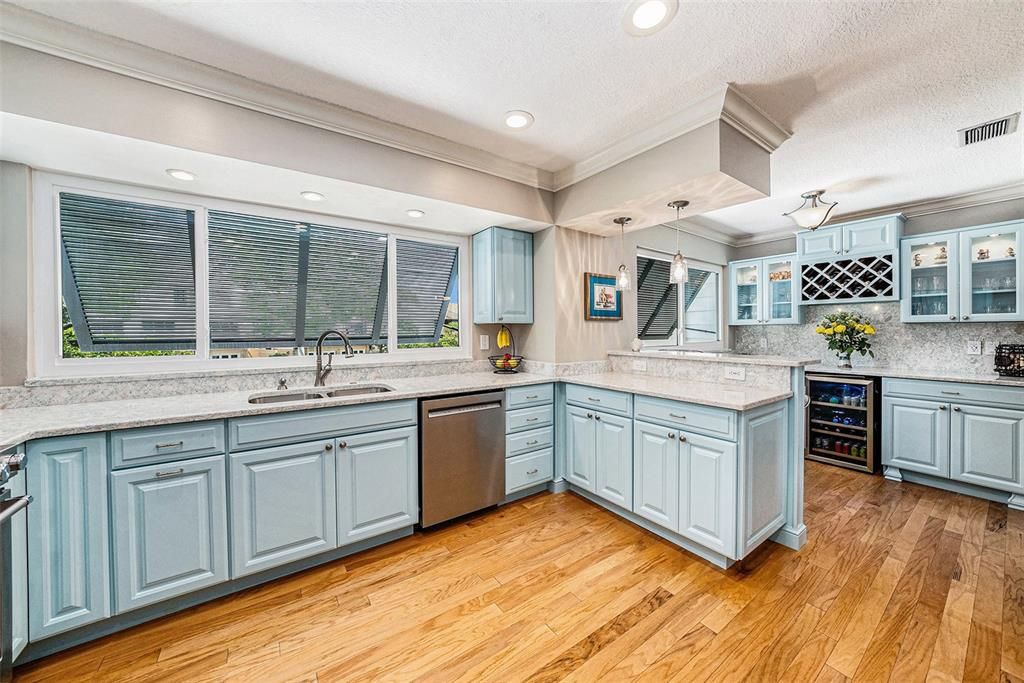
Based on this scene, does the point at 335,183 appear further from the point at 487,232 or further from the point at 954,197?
the point at 954,197

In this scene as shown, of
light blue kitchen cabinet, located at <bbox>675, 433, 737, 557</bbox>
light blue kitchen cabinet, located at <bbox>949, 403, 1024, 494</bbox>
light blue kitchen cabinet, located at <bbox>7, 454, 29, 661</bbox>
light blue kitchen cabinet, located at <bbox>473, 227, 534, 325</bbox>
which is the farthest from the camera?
light blue kitchen cabinet, located at <bbox>473, 227, 534, 325</bbox>

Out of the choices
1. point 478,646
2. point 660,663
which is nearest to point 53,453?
point 478,646

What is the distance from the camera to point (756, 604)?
188 centimetres

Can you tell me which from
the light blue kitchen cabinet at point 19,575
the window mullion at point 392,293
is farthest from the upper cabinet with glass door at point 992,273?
the light blue kitchen cabinet at point 19,575

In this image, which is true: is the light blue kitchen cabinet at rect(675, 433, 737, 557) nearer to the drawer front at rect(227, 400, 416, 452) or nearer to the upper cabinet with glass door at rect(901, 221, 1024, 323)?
the drawer front at rect(227, 400, 416, 452)

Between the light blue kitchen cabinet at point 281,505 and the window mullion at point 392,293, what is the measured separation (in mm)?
1162

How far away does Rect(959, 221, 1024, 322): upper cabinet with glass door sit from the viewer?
10.2 ft

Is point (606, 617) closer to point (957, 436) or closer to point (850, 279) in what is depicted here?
point (957, 436)

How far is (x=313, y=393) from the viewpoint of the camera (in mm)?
2584

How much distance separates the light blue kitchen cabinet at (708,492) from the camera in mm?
2055

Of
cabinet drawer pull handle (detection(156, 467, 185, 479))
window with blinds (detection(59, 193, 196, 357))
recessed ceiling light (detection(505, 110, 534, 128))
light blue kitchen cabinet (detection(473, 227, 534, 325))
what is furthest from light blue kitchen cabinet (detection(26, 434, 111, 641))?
recessed ceiling light (detection(505, 110, 534, 128))

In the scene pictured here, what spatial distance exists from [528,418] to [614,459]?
2.21 ft

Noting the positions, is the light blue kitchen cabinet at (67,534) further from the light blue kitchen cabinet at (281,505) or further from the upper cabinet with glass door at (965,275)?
the upper cabinet with glass door at (965,275)

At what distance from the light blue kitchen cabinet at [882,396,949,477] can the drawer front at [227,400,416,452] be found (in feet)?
13.0
